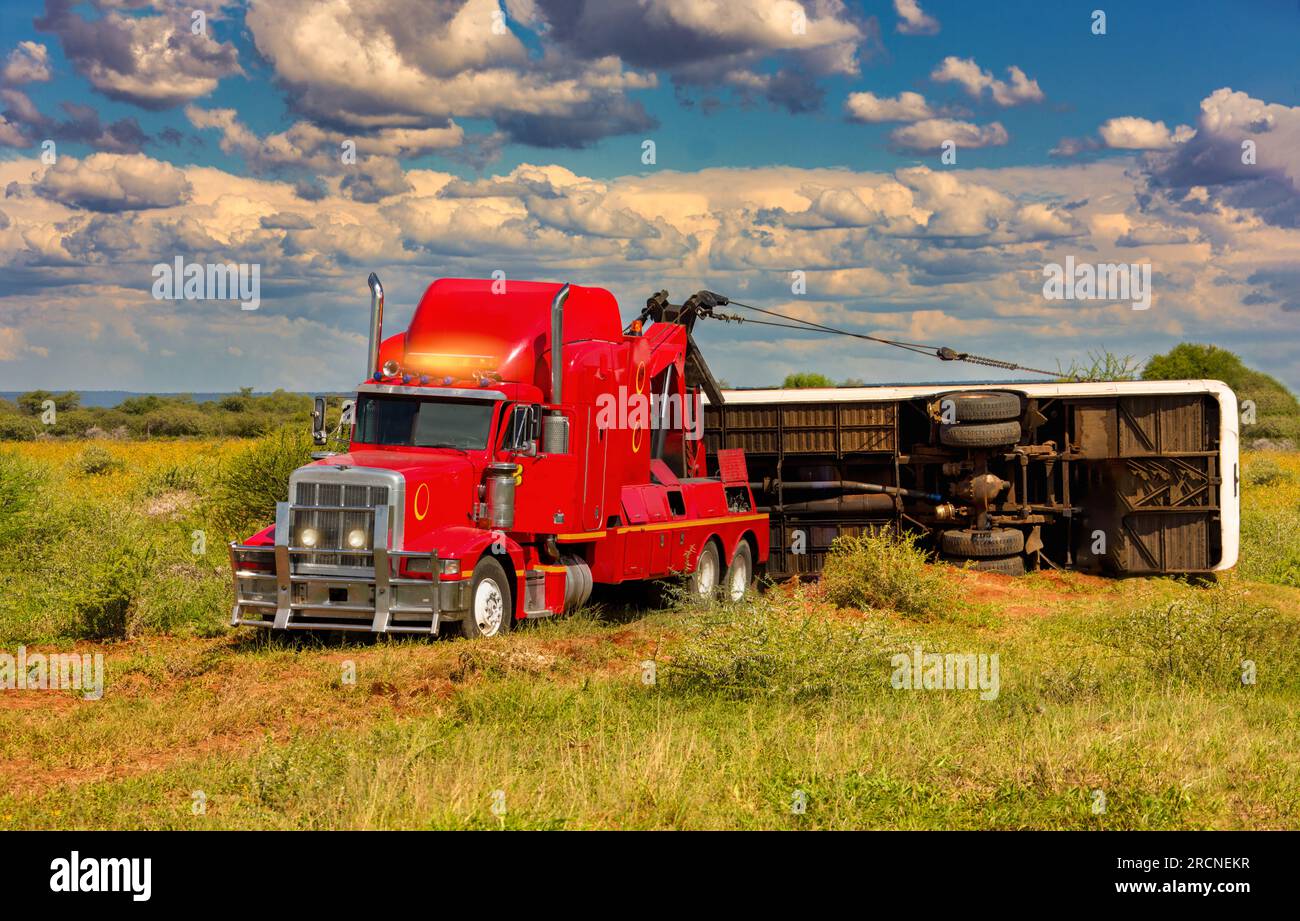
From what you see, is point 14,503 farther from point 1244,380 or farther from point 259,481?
point 1244,380

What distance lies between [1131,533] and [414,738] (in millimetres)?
16474

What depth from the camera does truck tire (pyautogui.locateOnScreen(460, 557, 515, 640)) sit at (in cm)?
1471

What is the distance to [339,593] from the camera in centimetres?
1474

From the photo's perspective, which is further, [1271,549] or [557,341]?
[1271,549]

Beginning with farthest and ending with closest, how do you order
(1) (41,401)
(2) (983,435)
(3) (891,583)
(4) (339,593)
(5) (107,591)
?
(1) (41,401)
(2) (983,435)
(3) (891,583)
(5) (107,591)
(4) (339,593)

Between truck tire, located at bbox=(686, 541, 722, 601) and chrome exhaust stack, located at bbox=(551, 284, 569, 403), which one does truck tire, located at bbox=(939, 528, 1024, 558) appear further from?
chrome exhaust stack, located at bbox=(551, 284, 569, 403)

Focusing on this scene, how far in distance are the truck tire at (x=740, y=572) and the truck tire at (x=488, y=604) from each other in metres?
6.16

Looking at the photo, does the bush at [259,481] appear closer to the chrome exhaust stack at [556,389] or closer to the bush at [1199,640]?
the chrome exhaust stack at [556,389]

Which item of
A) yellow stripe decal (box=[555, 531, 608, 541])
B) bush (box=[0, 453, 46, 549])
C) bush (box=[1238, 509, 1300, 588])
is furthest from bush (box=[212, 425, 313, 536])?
bush (box=[1238, 509, 1300, 588])

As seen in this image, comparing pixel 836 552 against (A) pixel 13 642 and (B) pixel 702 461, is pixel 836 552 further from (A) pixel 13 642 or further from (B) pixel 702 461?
(A) pixel 13 642

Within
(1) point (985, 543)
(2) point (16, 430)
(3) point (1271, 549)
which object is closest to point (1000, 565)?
(1) point (985, 543)

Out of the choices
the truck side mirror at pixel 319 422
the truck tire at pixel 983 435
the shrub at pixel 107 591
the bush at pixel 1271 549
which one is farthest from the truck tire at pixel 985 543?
the shrub at pixel 107 591

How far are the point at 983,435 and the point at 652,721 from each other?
1310 cm

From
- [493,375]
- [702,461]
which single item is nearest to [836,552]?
[702,461]
